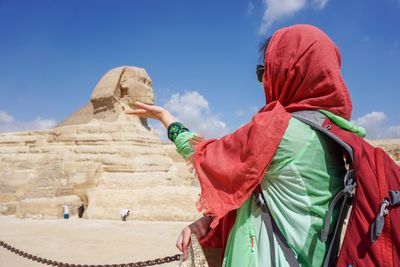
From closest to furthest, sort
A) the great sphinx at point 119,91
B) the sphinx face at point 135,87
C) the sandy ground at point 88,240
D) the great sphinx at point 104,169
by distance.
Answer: the sandy ground at point 88,240
the great sphinx at point 104,169
the great sphinx at point 119,91
the sphinx face at point 135,87

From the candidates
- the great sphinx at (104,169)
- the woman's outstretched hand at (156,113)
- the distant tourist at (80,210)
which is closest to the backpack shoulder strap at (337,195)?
the woman's outstretched hand at (156,113)

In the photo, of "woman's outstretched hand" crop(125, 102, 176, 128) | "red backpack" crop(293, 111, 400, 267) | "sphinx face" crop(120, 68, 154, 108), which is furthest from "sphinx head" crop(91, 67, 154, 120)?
"red backpack" crop(293, 111, 400, 267)

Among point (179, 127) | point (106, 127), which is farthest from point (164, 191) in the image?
point (179, 127)

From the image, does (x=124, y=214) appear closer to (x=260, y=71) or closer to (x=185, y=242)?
(x=185, y=242)

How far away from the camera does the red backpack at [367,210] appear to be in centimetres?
123

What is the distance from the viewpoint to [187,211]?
1329cm

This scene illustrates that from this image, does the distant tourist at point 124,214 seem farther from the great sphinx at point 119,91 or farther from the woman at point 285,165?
the woman at point 285,165

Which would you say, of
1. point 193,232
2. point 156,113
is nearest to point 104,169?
point 156,113

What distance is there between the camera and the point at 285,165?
4.73ft

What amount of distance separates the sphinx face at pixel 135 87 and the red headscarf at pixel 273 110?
1644 centimetres

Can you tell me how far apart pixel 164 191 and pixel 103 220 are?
2.45 metres

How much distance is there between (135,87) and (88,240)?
32.3 feet

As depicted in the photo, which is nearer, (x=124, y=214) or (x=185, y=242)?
(x=185, y=242)

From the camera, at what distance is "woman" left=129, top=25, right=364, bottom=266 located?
56.0 inches
